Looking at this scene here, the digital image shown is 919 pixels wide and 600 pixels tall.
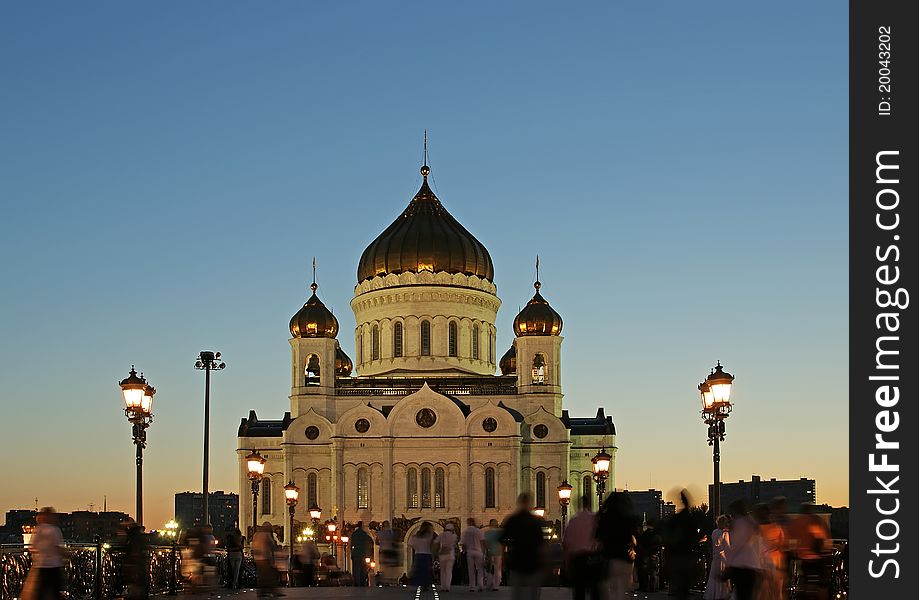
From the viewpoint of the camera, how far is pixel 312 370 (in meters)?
Answer: 84.2

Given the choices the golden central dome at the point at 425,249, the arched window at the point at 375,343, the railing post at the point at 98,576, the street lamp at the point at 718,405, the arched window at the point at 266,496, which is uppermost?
the golden central dome at the point at 425,249

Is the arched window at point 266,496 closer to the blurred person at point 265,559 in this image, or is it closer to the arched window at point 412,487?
the arched window at point 412,487

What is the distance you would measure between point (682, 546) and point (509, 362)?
A: 234ft

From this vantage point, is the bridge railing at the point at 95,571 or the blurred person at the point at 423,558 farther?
the blurred person at the point at 423,558

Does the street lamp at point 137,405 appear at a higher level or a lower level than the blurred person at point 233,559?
higher

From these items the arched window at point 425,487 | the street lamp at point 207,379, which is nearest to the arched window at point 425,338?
the arched window at point 425,487

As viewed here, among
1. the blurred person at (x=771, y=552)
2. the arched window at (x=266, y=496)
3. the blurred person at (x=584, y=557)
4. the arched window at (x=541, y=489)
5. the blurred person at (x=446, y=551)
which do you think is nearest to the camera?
the blurred person at (x=771, y=552)

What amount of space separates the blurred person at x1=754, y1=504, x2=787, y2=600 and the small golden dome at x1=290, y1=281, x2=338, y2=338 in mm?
64984

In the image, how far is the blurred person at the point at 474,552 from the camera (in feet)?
91.8

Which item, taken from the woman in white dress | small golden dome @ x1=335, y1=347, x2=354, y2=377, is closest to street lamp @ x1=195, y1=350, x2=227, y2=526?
the woman in white dress

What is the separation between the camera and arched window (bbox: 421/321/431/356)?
83.7 metres

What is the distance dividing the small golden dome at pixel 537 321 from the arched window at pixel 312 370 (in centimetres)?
1128

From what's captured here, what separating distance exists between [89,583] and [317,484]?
5490cm
